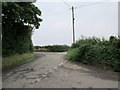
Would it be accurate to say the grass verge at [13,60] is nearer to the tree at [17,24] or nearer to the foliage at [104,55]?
the tree at [17,24]

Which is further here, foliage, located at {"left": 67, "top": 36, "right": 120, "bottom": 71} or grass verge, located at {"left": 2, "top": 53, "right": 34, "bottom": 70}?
grass verge, located at {"left": 2, "top": 53, "right": 34, "bottom": 70}

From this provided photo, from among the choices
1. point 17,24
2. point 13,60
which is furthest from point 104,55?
point 17,24

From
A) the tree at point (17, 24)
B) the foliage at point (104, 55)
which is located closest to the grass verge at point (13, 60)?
the tree at point (17, 24)

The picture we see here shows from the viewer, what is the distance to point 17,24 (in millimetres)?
26297

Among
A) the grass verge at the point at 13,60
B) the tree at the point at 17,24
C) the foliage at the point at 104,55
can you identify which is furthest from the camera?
the grass verge at the point at 13,60

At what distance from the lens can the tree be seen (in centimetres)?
2027

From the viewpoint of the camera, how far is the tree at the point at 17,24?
20.3m

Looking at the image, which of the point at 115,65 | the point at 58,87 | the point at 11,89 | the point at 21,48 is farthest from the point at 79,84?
the point at 21,48

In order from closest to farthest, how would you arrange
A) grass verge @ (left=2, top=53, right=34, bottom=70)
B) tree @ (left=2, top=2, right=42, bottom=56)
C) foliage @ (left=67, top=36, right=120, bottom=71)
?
foliage @ (left=67, top=36, right=120, bottom=71) → tree @ (left=2, top=2, right=42, bottom=56) → grass verge @ (left=2, top=53, right=34, bottom=70)

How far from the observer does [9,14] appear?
2055cm

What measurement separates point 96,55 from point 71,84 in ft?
29.6

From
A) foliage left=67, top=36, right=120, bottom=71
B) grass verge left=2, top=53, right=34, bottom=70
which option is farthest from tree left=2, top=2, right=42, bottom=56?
foliage left=67, top=36, right=120, bottom=71

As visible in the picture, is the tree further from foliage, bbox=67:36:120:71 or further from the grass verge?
foliage, bbox=67:36:120:71

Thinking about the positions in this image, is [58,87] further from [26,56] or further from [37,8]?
[26,56]
